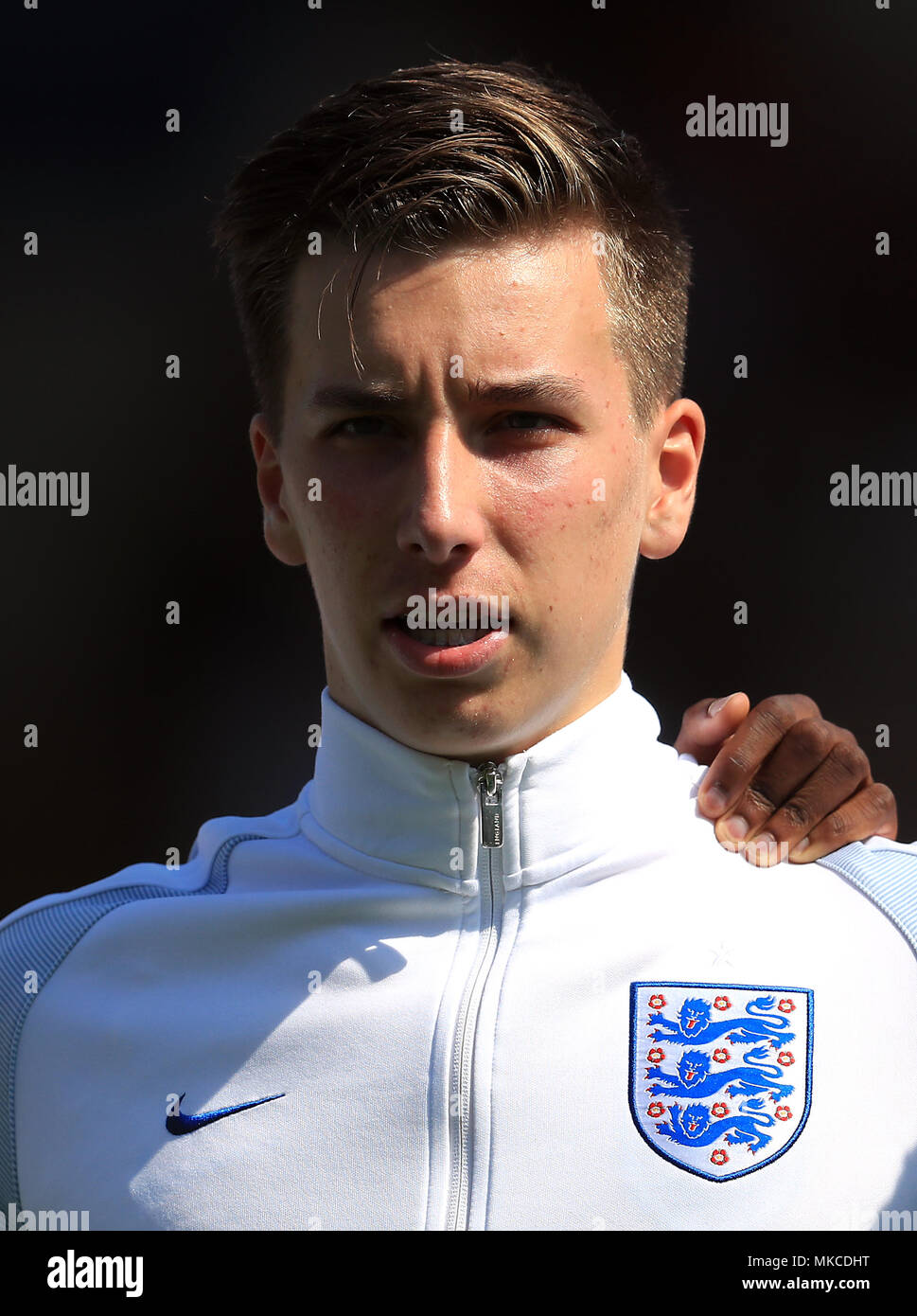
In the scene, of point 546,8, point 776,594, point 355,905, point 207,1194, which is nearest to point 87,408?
point 546,8

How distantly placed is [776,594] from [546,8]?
1502mm

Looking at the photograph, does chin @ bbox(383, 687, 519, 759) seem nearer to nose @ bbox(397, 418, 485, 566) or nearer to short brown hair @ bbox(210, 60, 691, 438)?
nose @ bbox(397, 418, 485, 566)

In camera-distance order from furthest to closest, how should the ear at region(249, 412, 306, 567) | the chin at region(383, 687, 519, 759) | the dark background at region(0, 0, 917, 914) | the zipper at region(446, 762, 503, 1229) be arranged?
1. the dark background at region(0, 0, 917, 914)
2. the ear at region(249, 412, 306, 567)
3. the chin at region(383, 687, 519, 759)
4. the zipper at region(446, 762, 503, 1229)

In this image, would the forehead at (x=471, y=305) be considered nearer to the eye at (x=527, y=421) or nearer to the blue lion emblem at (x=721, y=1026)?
the eye at (x=527, y=421)

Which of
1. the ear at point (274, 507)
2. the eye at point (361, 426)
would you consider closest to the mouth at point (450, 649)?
the eye at point (361, 426)

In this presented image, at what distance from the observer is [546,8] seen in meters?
3.31

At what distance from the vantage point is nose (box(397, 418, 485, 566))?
1765mm

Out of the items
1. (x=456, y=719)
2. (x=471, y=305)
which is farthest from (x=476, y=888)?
(x=471, y=305)

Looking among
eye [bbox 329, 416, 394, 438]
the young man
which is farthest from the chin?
eye [bbox 329, 416, 394, 438]

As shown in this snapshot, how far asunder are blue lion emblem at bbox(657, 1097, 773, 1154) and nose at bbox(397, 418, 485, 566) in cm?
77

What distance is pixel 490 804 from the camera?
6.29ft

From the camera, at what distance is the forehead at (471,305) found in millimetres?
1833

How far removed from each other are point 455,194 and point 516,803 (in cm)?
84

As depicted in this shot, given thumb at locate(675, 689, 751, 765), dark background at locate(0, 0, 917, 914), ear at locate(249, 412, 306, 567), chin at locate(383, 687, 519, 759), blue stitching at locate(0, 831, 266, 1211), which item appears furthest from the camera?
dark background at locate(0, 0, 917, 914)
